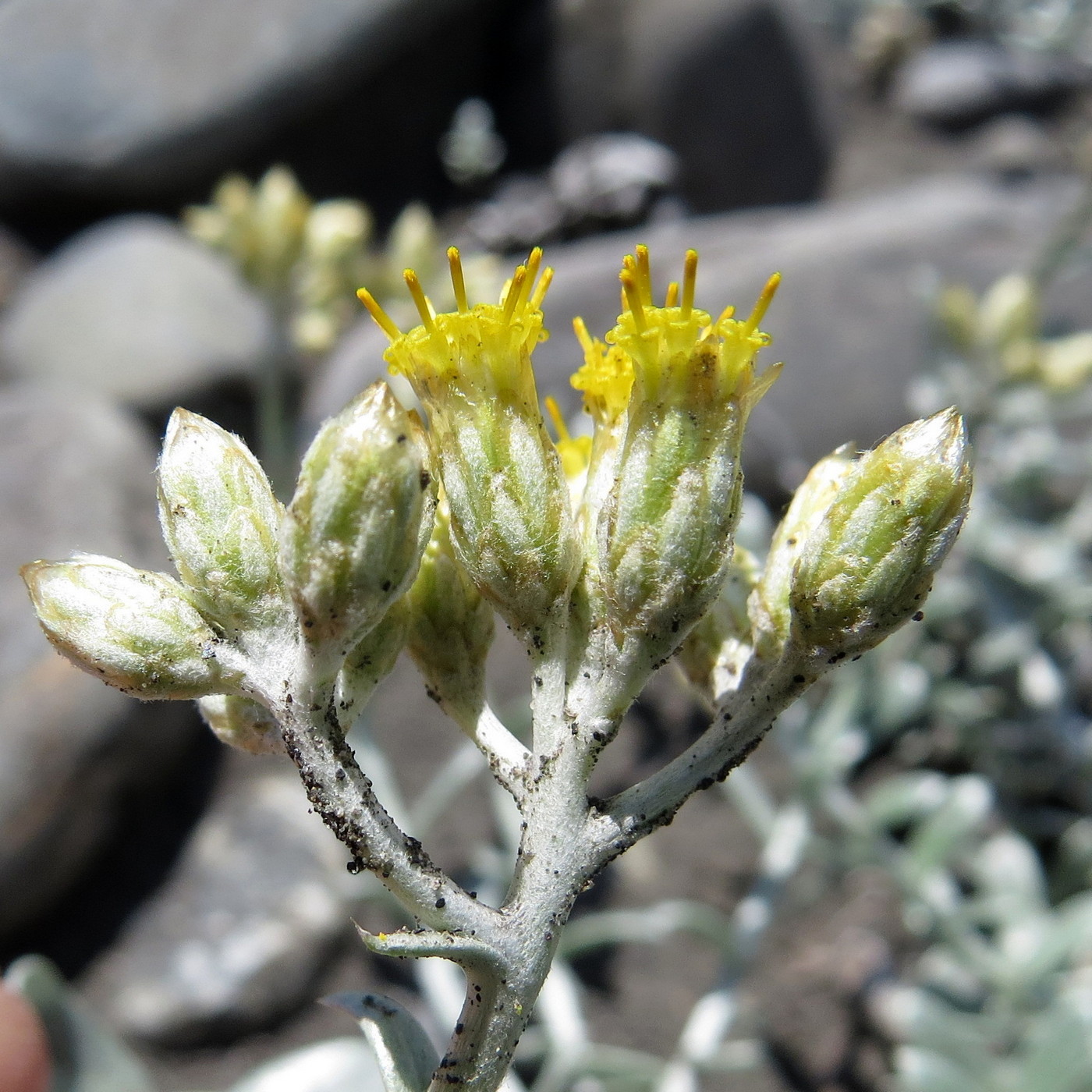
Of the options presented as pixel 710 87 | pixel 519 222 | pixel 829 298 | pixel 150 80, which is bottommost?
pixel 829 298

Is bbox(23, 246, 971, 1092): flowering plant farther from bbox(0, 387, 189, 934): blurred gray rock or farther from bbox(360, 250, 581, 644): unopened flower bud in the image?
bbox(0, 387, 189, 934): blurred gray rock

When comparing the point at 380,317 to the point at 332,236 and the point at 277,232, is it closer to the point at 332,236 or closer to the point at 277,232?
the point at 277,232

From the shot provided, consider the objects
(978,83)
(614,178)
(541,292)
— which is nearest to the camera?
(541,292)

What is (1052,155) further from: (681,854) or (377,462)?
(377,462)

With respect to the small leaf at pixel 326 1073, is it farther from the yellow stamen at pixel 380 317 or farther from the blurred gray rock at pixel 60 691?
the blurred gray rock at pixel 60 691

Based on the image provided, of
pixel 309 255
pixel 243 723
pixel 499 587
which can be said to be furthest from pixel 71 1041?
pixel 309 255
